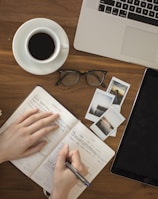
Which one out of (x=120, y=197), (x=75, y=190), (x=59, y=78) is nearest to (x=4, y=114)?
(x=59, y=78)

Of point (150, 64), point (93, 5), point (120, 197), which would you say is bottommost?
point (120, 197)

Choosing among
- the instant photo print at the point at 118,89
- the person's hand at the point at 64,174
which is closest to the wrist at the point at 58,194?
the person's hand at the point at 64,174

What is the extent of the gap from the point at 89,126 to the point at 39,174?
7.4 inches

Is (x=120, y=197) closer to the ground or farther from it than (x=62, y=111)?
closer to the ground

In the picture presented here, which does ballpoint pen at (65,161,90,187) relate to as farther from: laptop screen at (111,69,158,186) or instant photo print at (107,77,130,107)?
instant photo print at (107,77,130,107)

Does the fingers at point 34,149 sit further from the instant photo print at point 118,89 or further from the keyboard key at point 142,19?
the keyboard key at point 142,19

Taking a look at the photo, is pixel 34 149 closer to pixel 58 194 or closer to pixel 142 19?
pixel 58 194

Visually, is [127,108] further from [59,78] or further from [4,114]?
[4,114]

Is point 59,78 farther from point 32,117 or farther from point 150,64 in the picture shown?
point 150,64

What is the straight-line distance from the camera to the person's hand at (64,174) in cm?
98

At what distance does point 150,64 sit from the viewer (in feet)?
3.43

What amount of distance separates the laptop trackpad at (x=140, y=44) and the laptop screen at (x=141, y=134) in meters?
0.05

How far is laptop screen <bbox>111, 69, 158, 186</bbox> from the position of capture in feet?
3.39

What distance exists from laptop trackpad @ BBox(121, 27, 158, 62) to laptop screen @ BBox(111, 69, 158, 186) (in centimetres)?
5
